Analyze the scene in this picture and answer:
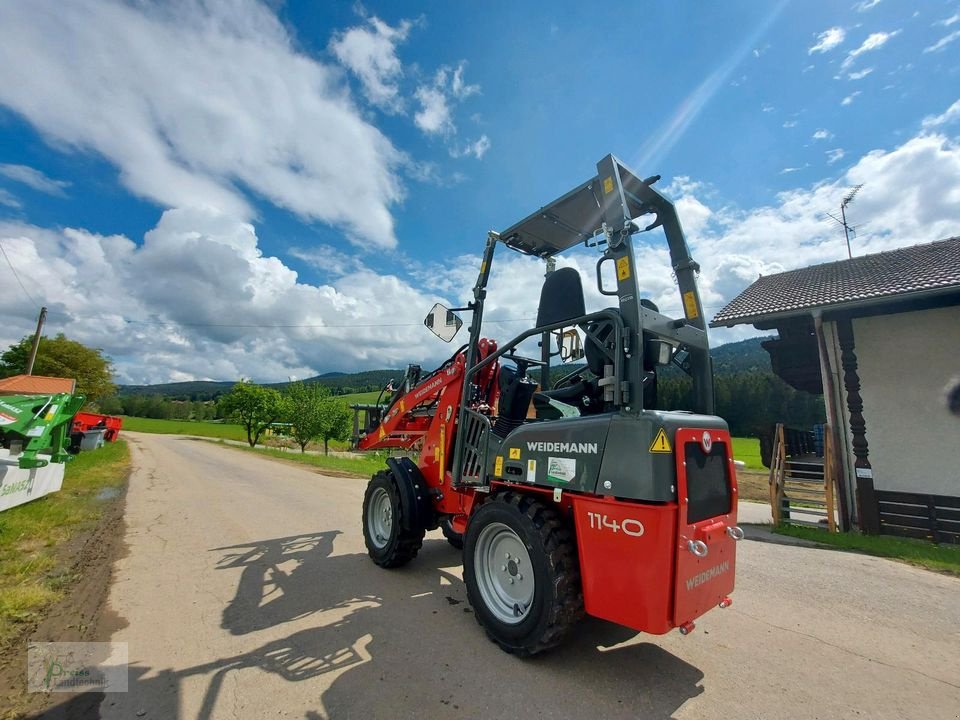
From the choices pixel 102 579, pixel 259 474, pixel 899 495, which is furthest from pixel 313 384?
pixel 899 495

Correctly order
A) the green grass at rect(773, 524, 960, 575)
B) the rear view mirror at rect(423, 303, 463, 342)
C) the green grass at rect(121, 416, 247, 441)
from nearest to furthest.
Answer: the rear view mirror at rect(423, 303, 463, 342)
the green grass at rect(773, 524, 960, 575)
the green grass at rect(121, 416, 247, 441)

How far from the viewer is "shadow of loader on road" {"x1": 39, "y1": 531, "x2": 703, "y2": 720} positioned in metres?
2.53

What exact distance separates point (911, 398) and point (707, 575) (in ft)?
28.0

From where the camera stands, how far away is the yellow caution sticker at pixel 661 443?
2.58 metres

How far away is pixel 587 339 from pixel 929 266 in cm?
1012

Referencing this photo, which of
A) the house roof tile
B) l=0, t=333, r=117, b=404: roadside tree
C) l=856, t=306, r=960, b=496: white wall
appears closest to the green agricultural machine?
the house roof tile

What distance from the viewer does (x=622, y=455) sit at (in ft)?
8.84

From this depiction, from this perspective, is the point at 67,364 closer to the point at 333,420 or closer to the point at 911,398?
the point at 333,420

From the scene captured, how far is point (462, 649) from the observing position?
316cm

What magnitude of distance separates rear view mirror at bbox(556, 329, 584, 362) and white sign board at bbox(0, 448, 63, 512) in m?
9.01

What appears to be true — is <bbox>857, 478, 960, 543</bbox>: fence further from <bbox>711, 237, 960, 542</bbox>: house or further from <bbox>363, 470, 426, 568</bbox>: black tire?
<bbox>363, 470, 426, 568</bbox>: black tire

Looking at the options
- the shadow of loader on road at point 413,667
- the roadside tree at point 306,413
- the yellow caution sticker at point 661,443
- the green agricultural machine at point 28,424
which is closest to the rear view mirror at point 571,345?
the yellow caution sticker at point 661,443

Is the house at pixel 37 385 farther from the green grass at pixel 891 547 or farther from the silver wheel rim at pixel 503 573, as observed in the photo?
the green grass at pixel 891 547

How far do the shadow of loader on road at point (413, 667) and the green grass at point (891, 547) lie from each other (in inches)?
216
